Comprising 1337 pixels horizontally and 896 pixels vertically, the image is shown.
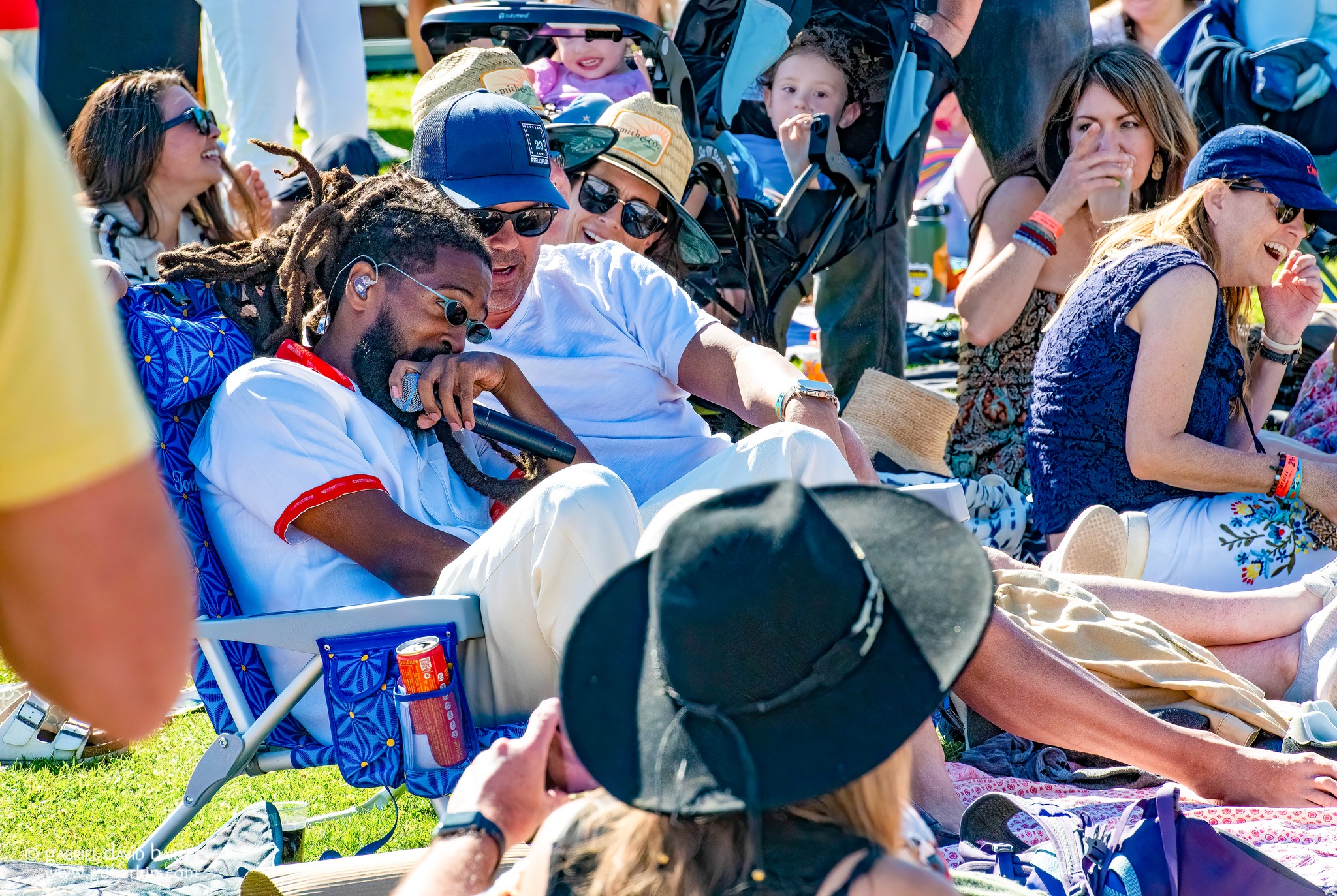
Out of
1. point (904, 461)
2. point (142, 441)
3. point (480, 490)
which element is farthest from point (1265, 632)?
point (142, 441)

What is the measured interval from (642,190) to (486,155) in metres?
0.82

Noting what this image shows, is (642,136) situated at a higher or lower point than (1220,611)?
higher

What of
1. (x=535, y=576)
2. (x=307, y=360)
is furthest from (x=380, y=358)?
(x=535, y=576)

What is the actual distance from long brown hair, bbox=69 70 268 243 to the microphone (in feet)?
8.38

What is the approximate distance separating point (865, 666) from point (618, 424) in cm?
231

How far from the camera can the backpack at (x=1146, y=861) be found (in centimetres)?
219

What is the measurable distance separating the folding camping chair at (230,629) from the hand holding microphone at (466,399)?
0.39 m

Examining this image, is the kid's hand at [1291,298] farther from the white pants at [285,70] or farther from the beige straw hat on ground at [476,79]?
the white pants at [285,70]

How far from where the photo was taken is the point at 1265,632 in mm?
3340

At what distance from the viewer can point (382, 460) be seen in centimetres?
299

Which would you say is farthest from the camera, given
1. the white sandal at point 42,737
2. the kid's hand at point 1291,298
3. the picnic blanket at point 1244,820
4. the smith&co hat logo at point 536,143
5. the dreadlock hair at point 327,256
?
the kid's hand at point 1291,298

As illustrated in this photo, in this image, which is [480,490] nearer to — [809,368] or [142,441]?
[142,441]

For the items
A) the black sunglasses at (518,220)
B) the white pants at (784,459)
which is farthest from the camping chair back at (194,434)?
the white pants at (784,459)

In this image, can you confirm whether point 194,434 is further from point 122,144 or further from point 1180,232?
point 1180,232
